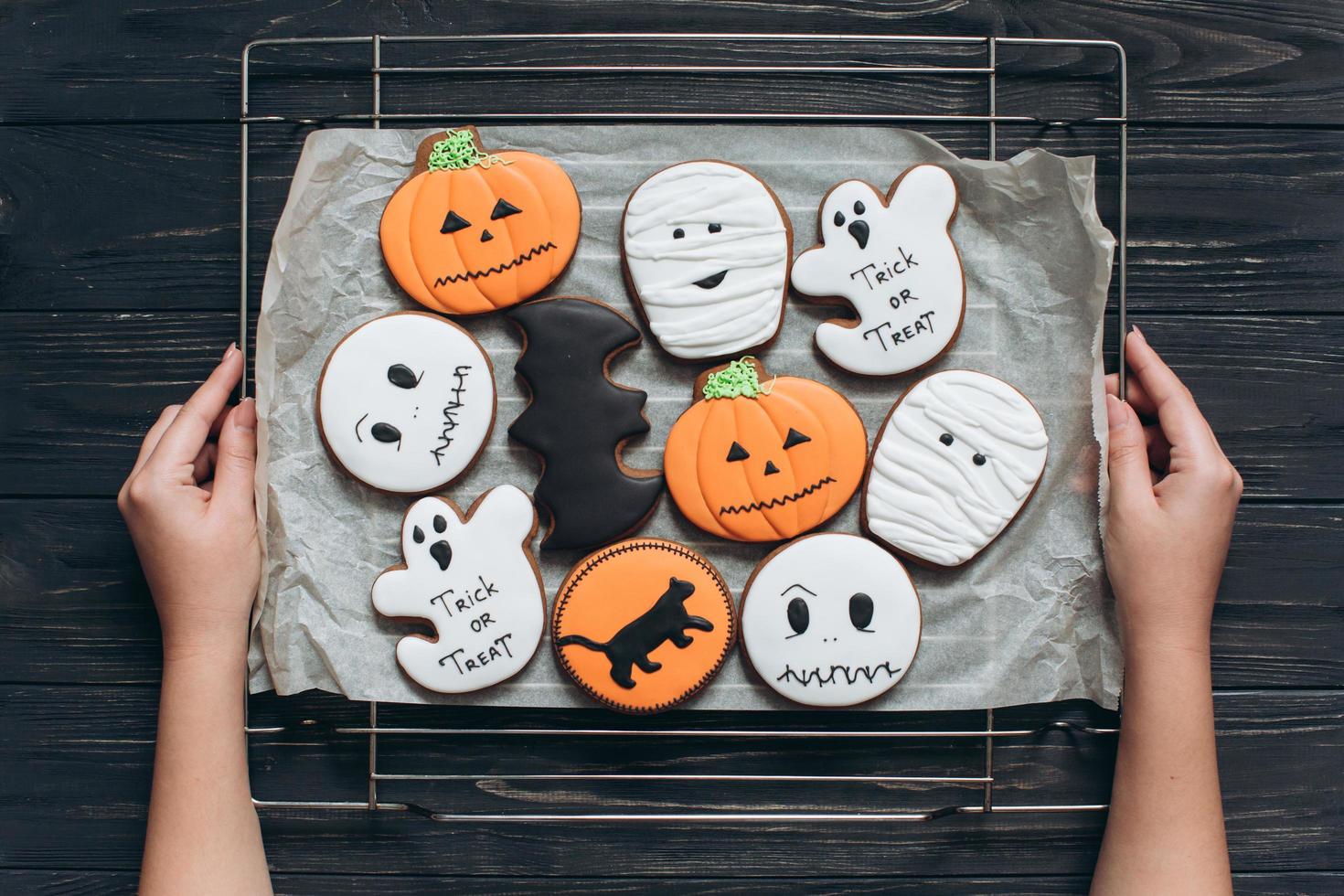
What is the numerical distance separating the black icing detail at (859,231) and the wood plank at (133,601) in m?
0.58

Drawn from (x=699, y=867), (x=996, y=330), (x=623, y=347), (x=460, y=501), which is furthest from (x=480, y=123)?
(x=699, y=867)

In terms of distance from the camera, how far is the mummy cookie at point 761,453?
3.12ft

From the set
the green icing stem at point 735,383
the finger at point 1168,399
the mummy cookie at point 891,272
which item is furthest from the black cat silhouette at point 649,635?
the finger at point 1168,399

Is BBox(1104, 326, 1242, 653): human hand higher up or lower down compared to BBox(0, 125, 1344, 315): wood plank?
lower down

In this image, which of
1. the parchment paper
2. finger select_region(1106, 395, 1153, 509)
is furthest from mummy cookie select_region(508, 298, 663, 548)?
finger select_region(1106, 395, 1153, 509)

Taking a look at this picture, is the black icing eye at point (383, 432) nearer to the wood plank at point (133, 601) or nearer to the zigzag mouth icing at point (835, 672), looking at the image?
the wood plank at point (133, 601)

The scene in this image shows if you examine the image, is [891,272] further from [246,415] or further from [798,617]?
[246,415]

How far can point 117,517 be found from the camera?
1.03m

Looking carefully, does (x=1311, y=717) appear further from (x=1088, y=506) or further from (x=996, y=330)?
(x=996, y=330)

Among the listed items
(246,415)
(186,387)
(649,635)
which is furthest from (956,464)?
(186,387)

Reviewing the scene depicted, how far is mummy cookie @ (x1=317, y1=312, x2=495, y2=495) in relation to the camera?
0.95 m

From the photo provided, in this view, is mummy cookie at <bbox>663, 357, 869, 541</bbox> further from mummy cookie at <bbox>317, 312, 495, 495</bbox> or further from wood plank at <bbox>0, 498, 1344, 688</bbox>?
wood plank at <bbox>0, 498, 1344, 688</bbox>

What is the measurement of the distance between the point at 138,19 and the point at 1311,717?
169cm

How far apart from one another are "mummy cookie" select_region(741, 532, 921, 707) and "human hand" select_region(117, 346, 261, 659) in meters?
0.59
